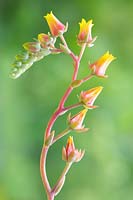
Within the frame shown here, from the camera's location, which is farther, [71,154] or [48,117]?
[48,117]

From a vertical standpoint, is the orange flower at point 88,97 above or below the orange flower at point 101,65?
below

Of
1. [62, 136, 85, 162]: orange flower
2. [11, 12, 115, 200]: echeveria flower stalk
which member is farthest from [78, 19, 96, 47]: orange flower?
[62, 136, 85, 162]: orange flower

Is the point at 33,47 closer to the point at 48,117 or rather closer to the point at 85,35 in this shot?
the point at 85,35

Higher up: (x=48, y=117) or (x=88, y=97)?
(x=48, y=117)

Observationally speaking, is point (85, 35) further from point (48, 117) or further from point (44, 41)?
point (48, 117)

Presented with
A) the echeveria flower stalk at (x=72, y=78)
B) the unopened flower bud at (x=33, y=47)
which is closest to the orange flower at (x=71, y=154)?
the echeveria flower stalk at (x=72, y=78)

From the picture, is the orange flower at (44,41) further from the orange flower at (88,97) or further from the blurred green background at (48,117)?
the blurred green background at (48,117)

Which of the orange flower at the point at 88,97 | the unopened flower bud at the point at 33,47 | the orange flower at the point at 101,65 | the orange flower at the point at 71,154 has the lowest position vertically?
the orange flower at the point at 71,154

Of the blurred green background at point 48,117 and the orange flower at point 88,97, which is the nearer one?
the orange flower at point 88,97

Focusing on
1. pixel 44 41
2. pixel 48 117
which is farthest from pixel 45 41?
pixel 48 117
